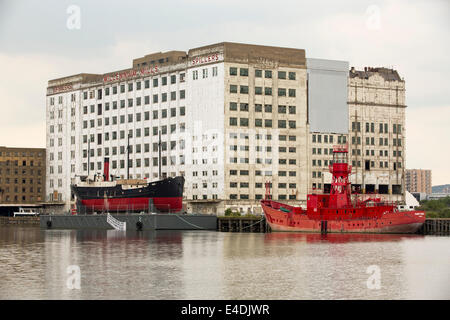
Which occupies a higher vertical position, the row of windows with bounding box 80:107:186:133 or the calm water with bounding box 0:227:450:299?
the row of windows with bounding box 80:107:186:133

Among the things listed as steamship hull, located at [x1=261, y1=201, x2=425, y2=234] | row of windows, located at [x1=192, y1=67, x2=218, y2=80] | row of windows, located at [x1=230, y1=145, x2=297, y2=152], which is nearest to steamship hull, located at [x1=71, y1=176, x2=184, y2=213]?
row of windows, located at [x1=230, y1=145, x2=297, y2=152]

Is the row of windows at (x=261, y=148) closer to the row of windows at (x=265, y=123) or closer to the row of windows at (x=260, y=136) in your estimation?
the row of windows at (x=260, y=136)

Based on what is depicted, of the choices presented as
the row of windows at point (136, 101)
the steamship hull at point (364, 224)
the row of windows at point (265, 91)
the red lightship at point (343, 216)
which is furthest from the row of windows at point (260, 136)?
the steamship hull at point (364, 224)

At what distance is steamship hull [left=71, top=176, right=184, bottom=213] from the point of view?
143m

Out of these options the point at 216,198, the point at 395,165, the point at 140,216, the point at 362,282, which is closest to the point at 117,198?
the point at 140,216

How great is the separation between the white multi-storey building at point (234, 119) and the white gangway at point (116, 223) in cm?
2648

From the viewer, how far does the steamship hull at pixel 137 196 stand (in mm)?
143375

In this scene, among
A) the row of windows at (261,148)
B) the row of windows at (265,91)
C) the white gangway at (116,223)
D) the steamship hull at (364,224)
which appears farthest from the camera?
the row of windows at (265,91)

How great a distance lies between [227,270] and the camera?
62.8 metres

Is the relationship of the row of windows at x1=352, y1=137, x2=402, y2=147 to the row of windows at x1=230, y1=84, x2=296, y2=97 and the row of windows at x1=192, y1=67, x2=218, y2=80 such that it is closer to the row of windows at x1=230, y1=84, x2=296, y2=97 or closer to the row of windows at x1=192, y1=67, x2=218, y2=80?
the row of windows at x1=230, y1=84, x2=296, y2=97

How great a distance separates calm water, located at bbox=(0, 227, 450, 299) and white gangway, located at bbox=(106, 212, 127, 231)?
147 feet

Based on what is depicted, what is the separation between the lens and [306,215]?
12131 cm

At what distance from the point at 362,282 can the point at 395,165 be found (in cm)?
14000

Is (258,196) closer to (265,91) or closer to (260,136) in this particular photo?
(260,136)
